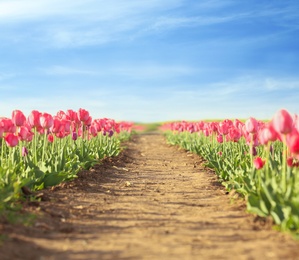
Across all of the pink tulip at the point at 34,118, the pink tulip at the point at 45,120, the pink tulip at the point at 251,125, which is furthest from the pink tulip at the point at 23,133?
the pink tulip at the point at 251,125

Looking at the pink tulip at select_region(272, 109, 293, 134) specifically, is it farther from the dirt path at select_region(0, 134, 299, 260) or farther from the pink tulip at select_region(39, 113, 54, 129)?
the pink tulip at select_region(39, 113, 54, 129)

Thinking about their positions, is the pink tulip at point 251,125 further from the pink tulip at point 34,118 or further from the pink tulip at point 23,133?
the pink tulip at point 23,133

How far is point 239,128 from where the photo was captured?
35.2 feet

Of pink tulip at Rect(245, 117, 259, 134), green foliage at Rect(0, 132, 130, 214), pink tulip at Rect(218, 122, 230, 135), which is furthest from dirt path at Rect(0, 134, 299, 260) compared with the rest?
pink tulip at Rect(218, 122, 230, 135)

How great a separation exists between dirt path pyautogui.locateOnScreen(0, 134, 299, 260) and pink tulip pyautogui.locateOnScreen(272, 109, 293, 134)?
4.19 ft

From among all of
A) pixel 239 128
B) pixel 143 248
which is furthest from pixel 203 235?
pixel 239 128

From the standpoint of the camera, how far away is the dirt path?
5082mm

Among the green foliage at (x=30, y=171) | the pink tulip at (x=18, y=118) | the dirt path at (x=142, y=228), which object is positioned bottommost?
the dirt path at (x=142, y=228)

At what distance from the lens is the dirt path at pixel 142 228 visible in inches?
200

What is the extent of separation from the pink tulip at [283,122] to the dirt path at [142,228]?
4.19 ft

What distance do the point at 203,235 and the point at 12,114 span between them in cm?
482

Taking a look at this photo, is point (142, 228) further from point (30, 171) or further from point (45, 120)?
point (45, 120)

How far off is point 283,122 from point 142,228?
2335mm

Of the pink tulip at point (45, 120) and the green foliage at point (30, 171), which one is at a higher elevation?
the pink tulip at point (45, 120)
